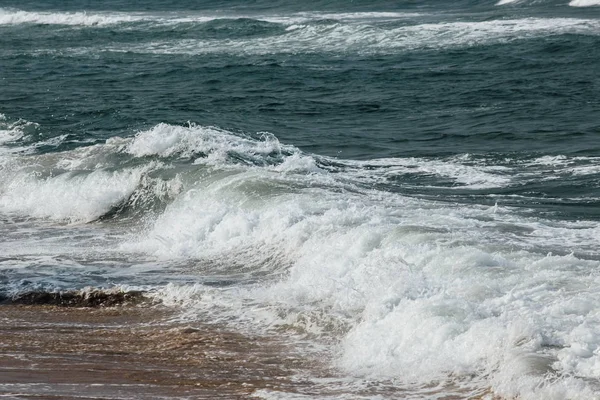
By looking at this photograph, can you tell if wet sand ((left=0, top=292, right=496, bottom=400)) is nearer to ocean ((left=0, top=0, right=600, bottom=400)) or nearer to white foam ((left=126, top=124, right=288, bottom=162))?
ocean ((left=0, top=0, right=600, bottom=400))

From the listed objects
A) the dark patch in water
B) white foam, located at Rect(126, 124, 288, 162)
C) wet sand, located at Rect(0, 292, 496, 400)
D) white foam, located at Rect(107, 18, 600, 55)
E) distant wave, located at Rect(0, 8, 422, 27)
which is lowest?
the dark patch in water

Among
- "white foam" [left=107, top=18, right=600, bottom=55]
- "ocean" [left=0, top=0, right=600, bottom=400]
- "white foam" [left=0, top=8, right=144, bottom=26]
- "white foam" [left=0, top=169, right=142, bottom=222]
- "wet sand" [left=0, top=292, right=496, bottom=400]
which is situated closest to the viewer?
"wet sand" [left=0, top=292, right=496, bottom=400]

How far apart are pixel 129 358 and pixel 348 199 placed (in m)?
4.56

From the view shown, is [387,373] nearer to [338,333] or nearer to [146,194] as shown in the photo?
[338,333]

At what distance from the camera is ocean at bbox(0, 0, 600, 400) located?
7734 mm

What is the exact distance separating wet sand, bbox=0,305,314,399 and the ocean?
24 centimetres

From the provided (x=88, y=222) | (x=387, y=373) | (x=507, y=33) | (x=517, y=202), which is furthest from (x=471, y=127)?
(x=507, y=33)

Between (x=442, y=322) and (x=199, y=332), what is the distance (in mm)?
1861

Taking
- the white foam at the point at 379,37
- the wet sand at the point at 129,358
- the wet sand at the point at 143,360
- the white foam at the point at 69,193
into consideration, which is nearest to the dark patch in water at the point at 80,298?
the wet sand at the point at 143,360

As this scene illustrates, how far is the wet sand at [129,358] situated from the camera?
713cm

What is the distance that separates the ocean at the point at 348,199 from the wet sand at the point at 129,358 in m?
0.24

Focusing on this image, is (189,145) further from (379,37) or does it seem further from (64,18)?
(64,18)

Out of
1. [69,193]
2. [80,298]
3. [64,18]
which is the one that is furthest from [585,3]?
[80,298]

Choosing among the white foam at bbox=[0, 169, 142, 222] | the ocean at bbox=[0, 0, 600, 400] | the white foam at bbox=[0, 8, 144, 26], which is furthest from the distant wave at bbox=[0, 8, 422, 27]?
the white foam at bbox=[0, 169, 142, 222]
